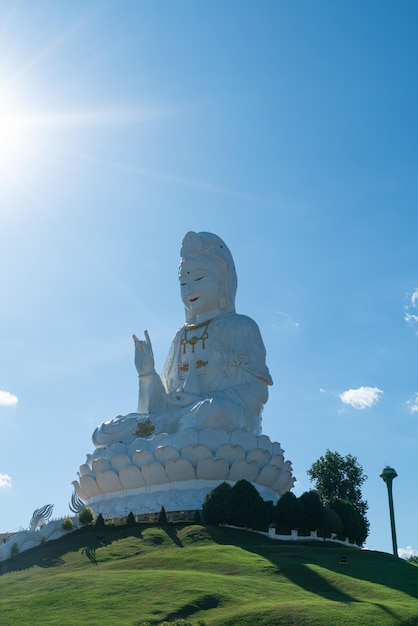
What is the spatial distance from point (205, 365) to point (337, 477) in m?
10.2

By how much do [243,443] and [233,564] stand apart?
27.7 ft

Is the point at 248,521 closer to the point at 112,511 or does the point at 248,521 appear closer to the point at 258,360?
the point at 112,511

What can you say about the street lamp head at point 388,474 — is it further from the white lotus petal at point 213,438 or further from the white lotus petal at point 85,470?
the white lotus petal at point 85,470

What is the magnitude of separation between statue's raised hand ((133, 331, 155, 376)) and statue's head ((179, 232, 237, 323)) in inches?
115

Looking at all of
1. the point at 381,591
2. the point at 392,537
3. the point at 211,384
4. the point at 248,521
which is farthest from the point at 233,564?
the point at 211,384

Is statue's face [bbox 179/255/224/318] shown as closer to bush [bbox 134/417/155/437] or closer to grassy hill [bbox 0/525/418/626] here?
bush [bbox 134/417/155/437]

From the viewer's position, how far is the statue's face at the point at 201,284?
3080 cm

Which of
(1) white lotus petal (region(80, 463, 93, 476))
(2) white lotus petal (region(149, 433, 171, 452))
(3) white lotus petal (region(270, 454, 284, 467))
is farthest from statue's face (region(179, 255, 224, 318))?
(1) white lotus petal (region(80, 463, 93, 476))

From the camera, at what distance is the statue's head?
30859 millimetres

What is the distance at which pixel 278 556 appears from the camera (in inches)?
763

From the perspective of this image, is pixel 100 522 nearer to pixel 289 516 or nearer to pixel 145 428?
pixel 145 428

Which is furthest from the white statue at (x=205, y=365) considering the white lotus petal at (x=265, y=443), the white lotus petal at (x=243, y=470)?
the white lotus petal at (x=243, y=470)

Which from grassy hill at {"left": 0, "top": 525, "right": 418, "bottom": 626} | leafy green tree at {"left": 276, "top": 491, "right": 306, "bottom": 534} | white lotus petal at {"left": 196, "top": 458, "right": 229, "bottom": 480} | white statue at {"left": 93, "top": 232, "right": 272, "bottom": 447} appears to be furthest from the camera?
white statue at {"left": 93, "top": 232, "right": 272, "bottom": 447}

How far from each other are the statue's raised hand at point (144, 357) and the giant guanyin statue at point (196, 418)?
0.11 feet
